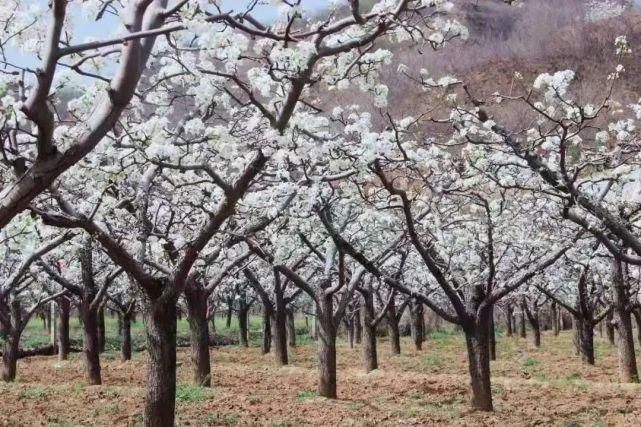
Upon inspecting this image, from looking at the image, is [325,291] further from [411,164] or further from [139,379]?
[139,379]

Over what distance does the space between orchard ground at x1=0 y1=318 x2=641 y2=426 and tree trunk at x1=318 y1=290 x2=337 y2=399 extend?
15.7 inches

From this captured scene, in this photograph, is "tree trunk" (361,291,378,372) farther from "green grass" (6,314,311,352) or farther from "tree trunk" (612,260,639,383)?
"green grass" (6,314,311,352)

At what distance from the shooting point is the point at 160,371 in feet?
29.9

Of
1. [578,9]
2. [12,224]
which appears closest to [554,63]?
[578,9]

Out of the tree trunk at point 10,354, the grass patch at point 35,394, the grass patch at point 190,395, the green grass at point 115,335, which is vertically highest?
the tree trunk at point 10,354

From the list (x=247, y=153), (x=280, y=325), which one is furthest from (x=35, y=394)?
(x=280, y=325)

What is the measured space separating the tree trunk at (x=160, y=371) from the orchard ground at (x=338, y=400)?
2883mm

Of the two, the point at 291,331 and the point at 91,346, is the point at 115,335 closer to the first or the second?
the point at 291,331

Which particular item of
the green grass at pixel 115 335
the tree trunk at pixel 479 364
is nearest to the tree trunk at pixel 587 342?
the tree trunk at pixel 479 364

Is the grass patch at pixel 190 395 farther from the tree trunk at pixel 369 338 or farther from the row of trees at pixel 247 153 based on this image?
the tree trunk at pixel 369 338

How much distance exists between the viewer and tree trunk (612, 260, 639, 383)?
17938 mm

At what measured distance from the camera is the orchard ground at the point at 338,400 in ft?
41.0

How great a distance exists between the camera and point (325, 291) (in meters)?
15.0

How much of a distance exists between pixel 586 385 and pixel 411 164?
9.99 meters
